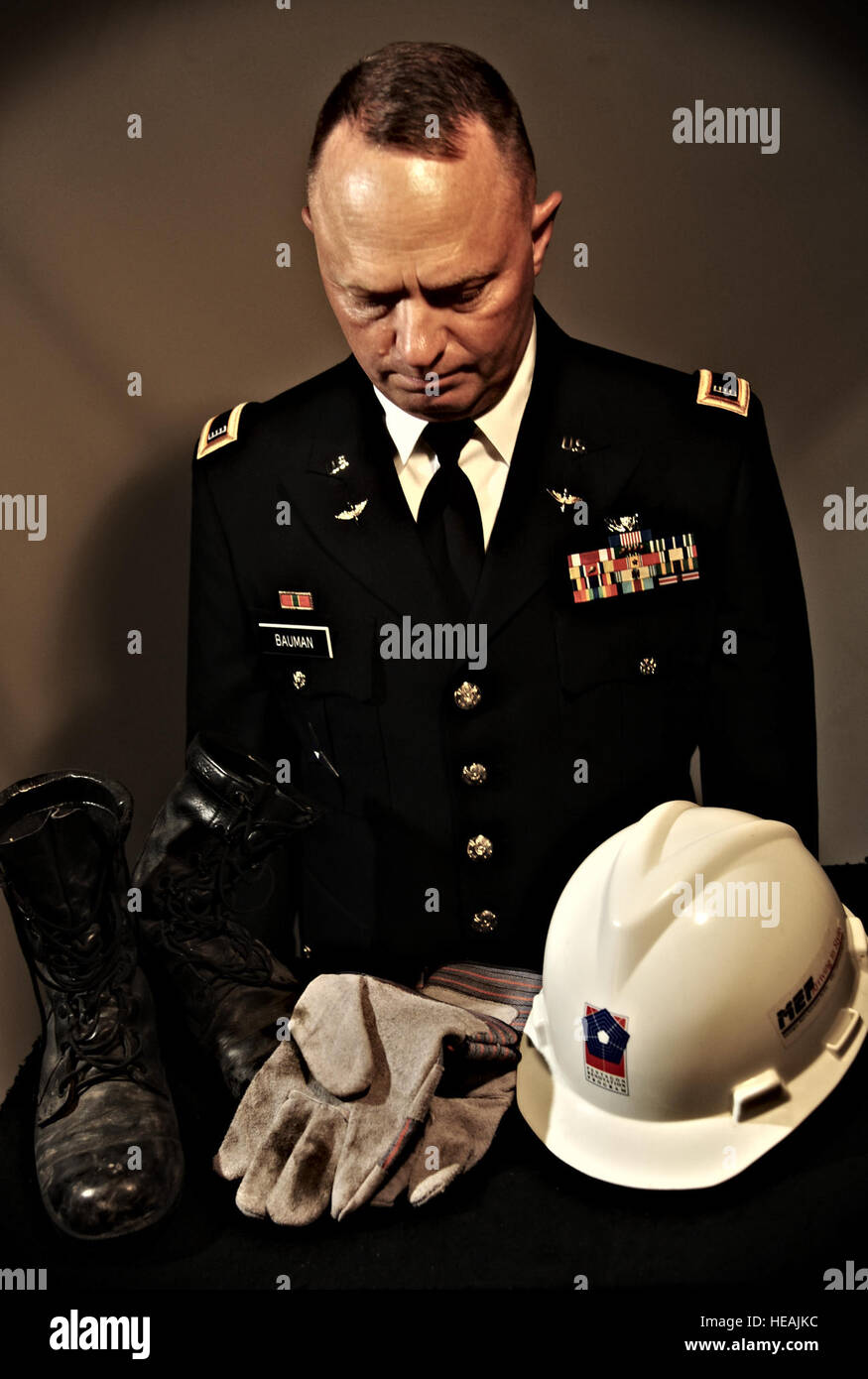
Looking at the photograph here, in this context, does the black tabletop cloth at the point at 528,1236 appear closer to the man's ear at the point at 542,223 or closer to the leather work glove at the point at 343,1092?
the leather work glove at the point at 343,1092

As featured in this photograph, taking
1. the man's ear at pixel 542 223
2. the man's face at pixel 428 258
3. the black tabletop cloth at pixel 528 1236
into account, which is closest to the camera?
the black tabletop cloth at pixel 528 1236

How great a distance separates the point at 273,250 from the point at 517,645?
60 cm

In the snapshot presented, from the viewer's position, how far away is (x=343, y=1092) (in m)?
1.15

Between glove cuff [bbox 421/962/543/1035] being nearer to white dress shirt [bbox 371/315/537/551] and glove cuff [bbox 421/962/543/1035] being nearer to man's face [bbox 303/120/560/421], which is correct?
white dress shirt [bbox 371/315/537/551]

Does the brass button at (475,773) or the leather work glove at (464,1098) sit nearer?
the leather work glove at (464,1098)

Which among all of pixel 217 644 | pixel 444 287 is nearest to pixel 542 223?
pixel 444 287

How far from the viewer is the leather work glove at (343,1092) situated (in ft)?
3.66

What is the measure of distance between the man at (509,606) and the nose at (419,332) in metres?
0.04

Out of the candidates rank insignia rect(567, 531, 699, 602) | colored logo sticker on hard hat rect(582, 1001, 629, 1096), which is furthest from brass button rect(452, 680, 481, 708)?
colored logo sticker on hard hat rect(582, 1001, 629, 1096)

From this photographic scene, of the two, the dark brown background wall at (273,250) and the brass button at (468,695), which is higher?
the dark brown background wall at (273,250)

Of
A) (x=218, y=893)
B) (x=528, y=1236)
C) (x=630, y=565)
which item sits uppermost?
(x=630, y=565)

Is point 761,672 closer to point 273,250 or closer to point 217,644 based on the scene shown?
point 217,644

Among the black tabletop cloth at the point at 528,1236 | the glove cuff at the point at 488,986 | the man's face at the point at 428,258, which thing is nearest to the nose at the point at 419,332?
the man's face at the point at 428,258
